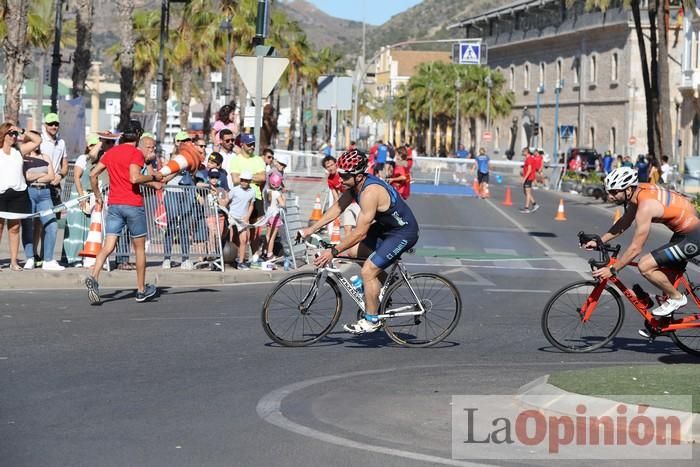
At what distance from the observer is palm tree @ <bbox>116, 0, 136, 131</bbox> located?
34.5m

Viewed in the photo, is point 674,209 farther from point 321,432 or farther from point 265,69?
point 265,69

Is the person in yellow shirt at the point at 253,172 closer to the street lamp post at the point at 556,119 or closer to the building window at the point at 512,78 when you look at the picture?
the street lamp post at the point at 556,119

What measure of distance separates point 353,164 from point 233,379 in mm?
2401

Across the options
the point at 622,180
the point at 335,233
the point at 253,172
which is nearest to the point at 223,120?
the point at 335,233

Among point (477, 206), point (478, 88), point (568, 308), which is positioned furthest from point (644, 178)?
point (478, 88)

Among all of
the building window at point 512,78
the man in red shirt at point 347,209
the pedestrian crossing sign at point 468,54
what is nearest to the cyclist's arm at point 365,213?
the man in red shirt at point 347,209

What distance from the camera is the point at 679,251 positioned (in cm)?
1095

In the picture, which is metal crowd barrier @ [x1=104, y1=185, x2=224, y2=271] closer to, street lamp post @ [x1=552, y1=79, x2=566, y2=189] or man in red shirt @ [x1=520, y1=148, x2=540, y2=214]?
man in red shirt @ [x1=520, y1=148, x2=540, y2=214]

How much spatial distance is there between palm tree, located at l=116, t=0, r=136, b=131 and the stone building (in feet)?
145

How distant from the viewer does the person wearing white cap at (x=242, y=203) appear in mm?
18188

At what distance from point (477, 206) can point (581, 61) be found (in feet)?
168

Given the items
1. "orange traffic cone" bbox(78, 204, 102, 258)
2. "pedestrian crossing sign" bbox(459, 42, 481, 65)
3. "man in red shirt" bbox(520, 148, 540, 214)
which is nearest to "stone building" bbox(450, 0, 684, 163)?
"pedestrian crossing sign" bbox(459, 42, 481, 65)

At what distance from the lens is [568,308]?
11531mm

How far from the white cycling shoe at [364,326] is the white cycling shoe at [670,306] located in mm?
2444
